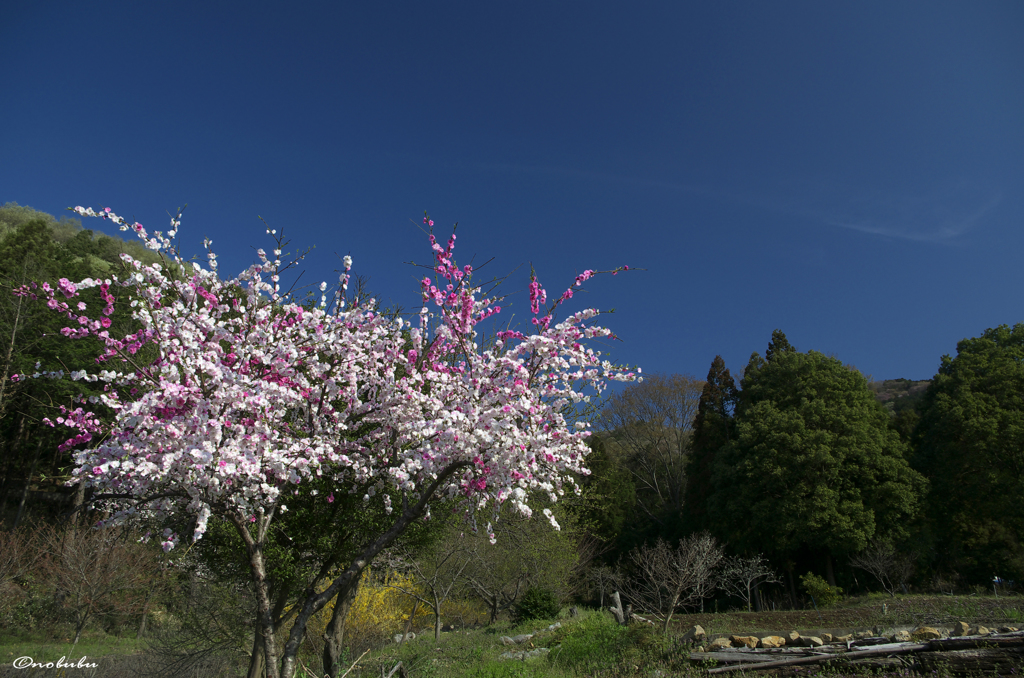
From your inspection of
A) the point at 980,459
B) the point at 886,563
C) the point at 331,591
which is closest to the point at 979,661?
the point at 331,591

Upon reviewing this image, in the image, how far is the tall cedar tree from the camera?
953 inches

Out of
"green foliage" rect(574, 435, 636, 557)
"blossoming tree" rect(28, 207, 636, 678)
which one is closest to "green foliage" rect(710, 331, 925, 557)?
"green foliage" rect(574, 435, 636, 557)

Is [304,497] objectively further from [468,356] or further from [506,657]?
[506,657]

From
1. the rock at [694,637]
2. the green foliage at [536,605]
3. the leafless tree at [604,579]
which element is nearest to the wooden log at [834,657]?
the rock at [694,637]

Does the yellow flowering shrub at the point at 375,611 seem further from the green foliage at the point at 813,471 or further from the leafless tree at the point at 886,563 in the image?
the leafless tree at the point at 886,563

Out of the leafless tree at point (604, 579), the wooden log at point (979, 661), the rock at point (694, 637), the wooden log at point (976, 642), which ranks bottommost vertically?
the leafless tree at point (604, 579)

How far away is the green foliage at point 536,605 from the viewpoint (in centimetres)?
1580

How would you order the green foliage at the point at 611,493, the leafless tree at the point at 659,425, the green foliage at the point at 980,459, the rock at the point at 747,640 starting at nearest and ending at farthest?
the rock at the point at 747,640
the green foliage at the point at 980,459
the green foliage at the point at 611,493
the leafless tree at the point at 659,425

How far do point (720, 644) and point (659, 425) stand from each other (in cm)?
2177

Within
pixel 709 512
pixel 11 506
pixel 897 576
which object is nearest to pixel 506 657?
pixel 709 512

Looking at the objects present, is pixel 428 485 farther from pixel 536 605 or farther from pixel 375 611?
pixel 536 605

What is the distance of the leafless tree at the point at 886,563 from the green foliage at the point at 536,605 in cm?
1073

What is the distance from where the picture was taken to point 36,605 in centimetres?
1625

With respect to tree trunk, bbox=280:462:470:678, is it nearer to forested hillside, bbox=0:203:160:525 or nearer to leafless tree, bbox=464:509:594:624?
leafless tree, bbox=464:509:594:624
